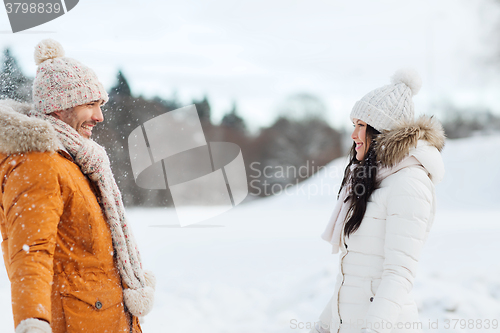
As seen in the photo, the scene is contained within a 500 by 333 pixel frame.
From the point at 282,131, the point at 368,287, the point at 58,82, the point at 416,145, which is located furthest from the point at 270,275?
the point at 282,131

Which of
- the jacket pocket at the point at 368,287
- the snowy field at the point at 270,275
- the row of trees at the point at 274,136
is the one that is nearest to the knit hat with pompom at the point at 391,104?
the jacket pocket at the point at 368,287

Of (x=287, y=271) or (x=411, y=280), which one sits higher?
(x=411, y=280)

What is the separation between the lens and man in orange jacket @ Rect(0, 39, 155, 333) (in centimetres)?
127

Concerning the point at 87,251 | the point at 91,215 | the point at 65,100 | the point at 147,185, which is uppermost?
the point at 65,100

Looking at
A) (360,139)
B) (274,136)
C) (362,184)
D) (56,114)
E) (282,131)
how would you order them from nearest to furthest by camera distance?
(56,114), (362,184), (360,139), (274,136), (282,131)

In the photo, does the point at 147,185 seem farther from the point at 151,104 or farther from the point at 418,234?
the point at 418,234

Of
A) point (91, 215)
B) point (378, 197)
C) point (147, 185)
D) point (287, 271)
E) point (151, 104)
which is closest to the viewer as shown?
point (91, 215)

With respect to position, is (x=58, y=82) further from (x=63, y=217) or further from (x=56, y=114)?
(x=63, y=217)

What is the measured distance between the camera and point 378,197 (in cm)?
169

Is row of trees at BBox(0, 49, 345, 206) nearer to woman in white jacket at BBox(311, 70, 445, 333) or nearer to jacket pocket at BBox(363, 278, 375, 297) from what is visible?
woman in white jacket at BBox(311, 70, 445, 333)

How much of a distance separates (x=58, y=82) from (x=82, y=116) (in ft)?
0.54

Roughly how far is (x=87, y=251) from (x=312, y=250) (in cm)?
457

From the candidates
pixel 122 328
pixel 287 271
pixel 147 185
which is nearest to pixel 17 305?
pixel 122 328

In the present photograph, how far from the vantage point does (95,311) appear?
4.81ft
